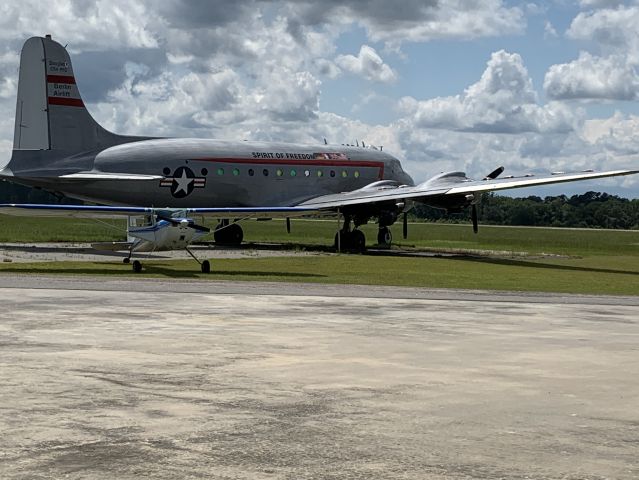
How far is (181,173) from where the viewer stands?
45.0 meters

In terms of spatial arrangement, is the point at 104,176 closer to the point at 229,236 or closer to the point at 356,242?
the point at 229,236

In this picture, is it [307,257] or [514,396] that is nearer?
[514,396]

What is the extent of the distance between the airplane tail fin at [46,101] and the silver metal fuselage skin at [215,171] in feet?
2.33

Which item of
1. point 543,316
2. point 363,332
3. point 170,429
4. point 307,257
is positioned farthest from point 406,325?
point 307,257

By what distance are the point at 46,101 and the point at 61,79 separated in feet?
4.21

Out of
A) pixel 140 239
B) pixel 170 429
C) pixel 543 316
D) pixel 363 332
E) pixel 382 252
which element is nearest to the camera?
pixel 170 429

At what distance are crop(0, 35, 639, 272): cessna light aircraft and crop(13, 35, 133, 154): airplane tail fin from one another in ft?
0.15

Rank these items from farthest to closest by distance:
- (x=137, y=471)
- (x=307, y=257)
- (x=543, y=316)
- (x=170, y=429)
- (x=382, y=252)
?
(x=382, y=252)
(x=307, y=257)
(x=543, y=316)
(x=170, y=429)
(x=137, y=471)

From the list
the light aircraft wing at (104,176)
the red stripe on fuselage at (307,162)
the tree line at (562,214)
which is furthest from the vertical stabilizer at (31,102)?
the tree line at (562,214)

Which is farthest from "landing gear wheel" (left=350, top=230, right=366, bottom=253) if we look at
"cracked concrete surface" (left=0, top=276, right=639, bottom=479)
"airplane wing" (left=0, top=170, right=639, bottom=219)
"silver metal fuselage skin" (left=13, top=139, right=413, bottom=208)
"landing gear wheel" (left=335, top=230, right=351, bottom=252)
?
"cracked concrete surface" (left=0, top=276, right=639, bottom=479)

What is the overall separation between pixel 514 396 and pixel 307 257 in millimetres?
29867

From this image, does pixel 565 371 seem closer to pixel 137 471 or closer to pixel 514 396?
pixel 514 396

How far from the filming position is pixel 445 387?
12102 millimetres

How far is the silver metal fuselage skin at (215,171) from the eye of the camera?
42.6 metres
